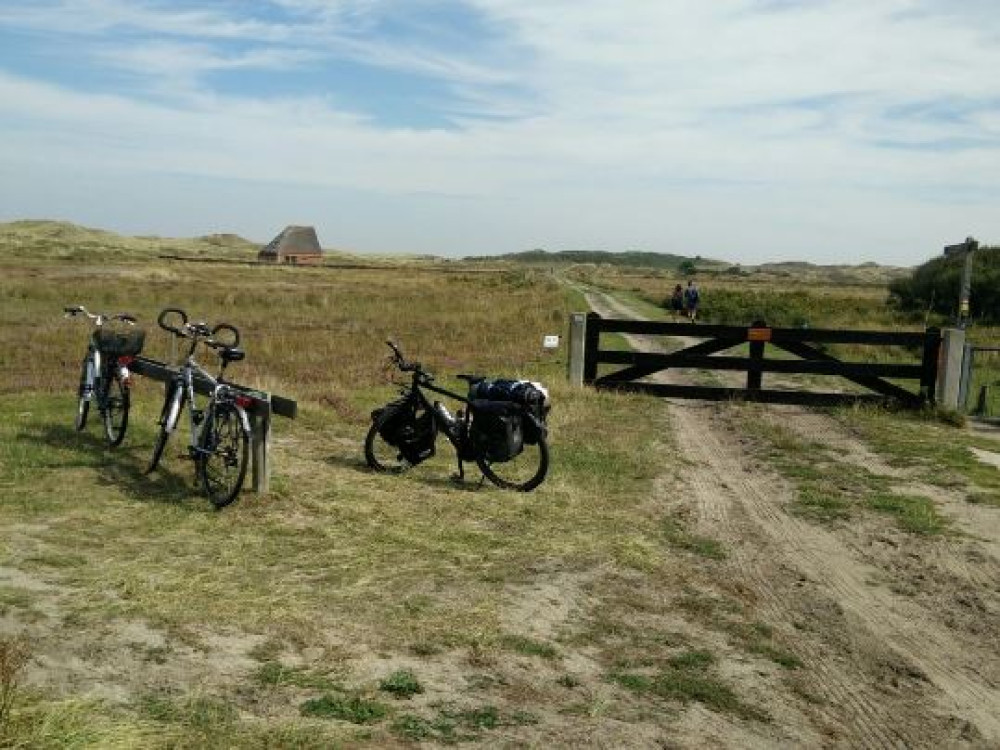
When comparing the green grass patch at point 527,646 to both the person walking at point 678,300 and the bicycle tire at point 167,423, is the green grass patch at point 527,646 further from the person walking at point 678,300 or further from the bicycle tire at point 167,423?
the person walking at point 678,300

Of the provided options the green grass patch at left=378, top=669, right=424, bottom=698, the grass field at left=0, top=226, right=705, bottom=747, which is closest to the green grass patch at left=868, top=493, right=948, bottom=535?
the grass field at left=0, top=226, right=705, bottom=747

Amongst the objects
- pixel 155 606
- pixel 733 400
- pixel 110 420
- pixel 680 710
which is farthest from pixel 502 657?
pixel 733 400

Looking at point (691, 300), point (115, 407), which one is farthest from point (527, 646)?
point (691, 300)

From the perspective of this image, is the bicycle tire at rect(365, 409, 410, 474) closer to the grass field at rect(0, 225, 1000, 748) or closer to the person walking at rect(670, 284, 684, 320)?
the grass field at rect(0, 225, 1000, 748)

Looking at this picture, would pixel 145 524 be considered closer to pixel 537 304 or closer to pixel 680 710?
pixel 680 710

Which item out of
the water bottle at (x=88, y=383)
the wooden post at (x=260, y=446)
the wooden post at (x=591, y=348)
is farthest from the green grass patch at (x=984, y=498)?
the water bottle at (x=88, y=383)

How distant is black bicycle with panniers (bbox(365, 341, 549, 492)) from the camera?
28.5 ft

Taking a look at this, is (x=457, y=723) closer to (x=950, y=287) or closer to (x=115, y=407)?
(x=115, y=407)

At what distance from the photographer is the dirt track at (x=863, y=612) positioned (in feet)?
15.4

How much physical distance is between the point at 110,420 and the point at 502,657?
582 cm

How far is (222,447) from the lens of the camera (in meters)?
7.71

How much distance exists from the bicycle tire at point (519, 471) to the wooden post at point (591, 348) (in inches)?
208

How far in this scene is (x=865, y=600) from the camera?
6.45m

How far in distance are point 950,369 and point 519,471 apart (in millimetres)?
7976
